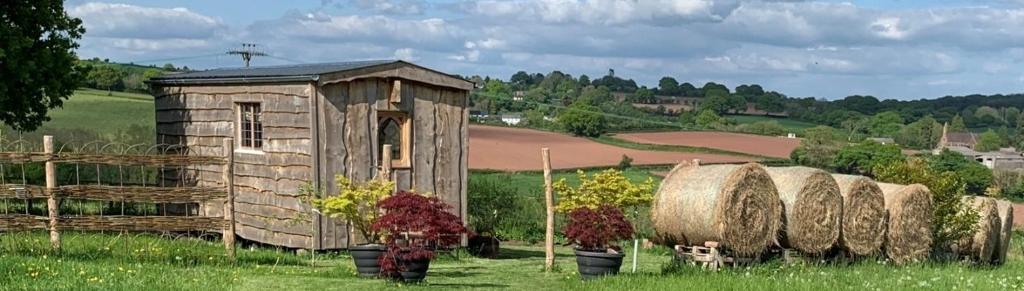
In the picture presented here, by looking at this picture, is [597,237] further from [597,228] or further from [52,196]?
[52,196]

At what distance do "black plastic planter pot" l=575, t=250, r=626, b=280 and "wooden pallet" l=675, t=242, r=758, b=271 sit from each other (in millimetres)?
1974

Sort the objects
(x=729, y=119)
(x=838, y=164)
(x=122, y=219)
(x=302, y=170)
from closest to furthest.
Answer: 1. (x=122, y=219)
2. (x=302, y=170)
3. (x=838, y=164)
4. (x=729, y=119)

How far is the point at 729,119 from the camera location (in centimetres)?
7062

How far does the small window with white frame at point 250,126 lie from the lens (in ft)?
64.6

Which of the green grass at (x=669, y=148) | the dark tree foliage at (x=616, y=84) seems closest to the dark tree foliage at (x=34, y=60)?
the green grass at (x=669, y=148)

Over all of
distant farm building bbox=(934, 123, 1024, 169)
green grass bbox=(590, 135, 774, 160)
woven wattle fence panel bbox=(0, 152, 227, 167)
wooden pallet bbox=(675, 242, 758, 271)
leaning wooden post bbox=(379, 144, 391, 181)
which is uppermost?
woven wattle fence panel bbox=(0, 152, 227, 167)

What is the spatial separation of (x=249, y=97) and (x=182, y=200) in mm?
3880

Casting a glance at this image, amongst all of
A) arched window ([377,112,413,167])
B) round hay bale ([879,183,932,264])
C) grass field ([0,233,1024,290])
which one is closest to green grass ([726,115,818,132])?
round hay bale ([879,183,932,264])

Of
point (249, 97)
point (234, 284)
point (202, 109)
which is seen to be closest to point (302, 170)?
point (249, 97)

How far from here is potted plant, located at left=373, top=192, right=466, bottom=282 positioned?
1356cm

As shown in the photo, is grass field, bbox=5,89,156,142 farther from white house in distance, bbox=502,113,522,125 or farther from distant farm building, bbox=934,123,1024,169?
distant farm building, bbox=934,123,1024,169

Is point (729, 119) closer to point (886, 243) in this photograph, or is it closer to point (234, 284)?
→ point (886, 243)

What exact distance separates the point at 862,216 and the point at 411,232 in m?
8.73

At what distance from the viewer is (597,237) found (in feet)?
50.1
